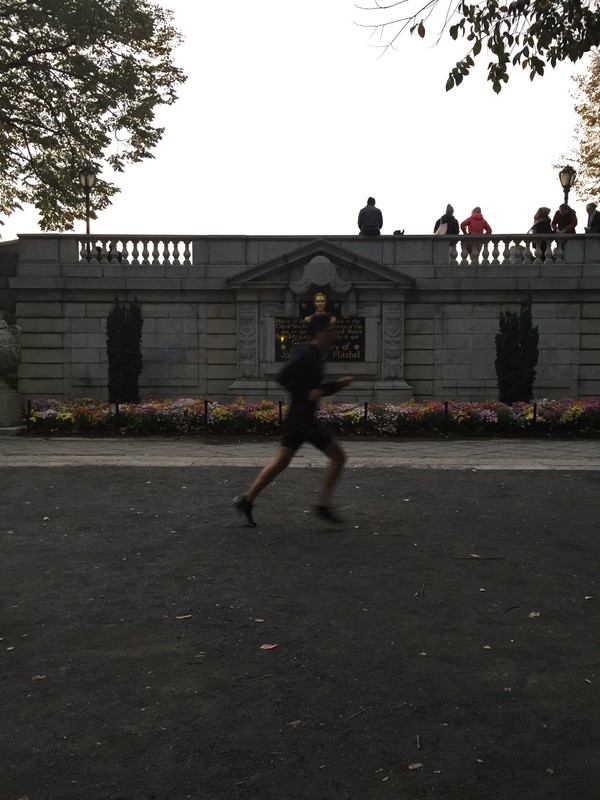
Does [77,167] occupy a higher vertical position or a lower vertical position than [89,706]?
higher

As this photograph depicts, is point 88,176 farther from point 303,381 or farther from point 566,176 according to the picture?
point 303,381

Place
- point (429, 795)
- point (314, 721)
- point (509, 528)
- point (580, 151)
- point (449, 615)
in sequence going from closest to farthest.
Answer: point (429, 795) < point (314, 721) < point (449, 615) < point (509, 528) < point (580, 151)

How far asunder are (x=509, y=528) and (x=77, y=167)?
23.0 meters

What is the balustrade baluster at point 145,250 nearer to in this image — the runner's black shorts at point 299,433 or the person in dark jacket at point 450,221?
the person in dark jacket at point 450,221

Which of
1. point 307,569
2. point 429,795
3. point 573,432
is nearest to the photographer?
point 429,795

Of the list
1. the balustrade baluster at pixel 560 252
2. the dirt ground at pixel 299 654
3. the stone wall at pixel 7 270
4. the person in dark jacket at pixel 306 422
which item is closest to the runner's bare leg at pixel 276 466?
the person in dark jacket at pixel 306 422

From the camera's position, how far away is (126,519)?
741 cm

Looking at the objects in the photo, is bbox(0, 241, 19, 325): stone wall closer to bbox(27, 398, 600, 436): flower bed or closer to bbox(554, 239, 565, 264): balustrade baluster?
bbox(27, 398, 600, 436): flower bed

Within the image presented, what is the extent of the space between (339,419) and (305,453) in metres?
2.95

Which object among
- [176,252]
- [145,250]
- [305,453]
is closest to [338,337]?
[176,252]

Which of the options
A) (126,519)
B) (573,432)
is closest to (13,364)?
(126,519)

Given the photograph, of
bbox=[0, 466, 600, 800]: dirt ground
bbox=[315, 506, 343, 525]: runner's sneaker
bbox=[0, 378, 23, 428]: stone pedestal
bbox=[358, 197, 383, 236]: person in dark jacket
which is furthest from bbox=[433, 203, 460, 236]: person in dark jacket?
bbox=[315, 506, 343, 525]: runner's sneaker

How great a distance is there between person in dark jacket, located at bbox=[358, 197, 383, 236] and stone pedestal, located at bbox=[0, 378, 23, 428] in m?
10.00

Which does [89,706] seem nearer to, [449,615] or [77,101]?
[449,615]
